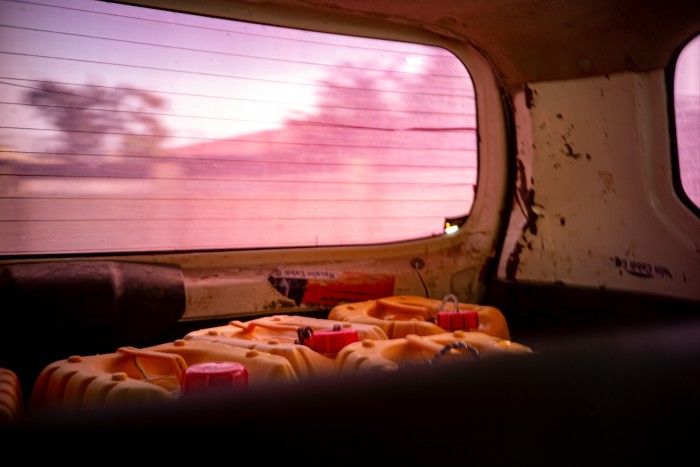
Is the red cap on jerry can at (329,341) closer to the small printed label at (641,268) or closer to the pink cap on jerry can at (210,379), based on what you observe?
the pink cap on jerry can at (210,379)

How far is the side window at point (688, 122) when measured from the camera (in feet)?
5.58

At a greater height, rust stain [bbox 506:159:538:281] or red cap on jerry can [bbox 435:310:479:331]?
rust stain [bbox 506:159:538:281]

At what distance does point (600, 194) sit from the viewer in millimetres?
1851

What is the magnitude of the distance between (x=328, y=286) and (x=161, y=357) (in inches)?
31.5

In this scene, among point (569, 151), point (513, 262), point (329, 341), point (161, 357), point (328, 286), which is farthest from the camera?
point (513, 262)

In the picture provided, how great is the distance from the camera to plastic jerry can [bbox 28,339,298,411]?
1.11 meters

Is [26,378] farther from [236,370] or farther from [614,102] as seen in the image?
[614,102]

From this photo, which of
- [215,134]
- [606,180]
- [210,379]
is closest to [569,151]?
[606,180]

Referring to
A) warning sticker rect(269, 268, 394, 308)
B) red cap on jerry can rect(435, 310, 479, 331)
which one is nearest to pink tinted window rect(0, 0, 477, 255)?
warning sticker rect(269, 268, 394, 308)

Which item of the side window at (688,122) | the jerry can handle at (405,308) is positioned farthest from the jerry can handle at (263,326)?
the side window at (688,122)

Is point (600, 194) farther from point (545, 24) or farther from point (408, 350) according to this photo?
point (408, 350)

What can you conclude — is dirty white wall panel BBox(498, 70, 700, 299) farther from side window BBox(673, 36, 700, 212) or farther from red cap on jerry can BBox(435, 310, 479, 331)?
red cap on jerry can BBox(435, 310, 479, 331)

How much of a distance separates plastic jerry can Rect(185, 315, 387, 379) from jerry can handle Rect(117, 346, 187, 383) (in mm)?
185

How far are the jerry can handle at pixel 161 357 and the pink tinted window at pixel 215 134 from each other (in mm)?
475
